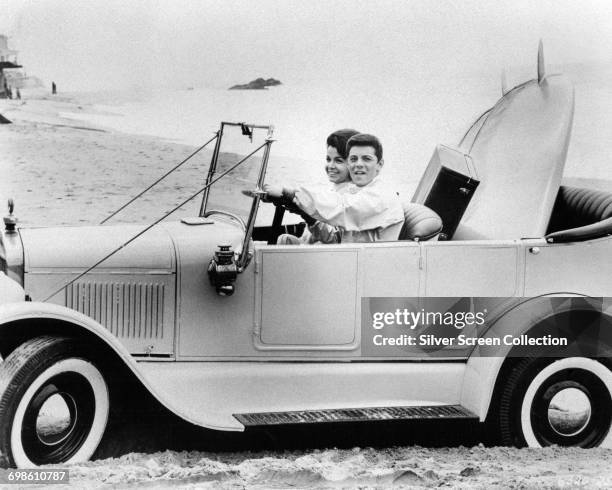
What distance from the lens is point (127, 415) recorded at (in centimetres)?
315

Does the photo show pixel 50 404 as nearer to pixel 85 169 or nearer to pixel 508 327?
pixel 85 169

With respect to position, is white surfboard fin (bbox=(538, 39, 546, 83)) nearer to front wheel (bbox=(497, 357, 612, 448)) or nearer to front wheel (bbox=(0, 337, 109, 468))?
front wheel (bbox=(497, 357, 612, 448))

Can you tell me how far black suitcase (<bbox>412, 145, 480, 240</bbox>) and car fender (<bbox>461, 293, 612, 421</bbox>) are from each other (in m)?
0.47

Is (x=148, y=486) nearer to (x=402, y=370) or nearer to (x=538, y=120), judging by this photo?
(x=402, y=370)

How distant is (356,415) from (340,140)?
122 cm

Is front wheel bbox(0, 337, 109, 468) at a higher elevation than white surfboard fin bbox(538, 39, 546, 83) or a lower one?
lower

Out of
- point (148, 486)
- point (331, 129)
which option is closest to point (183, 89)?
point (331, 129)

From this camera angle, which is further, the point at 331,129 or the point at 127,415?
the point at 331,129

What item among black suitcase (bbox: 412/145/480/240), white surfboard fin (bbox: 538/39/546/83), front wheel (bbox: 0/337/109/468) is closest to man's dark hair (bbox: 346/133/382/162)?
black suitcase (bbox: 412/145/480/240)

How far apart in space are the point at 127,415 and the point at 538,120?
7.67ft

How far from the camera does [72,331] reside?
304 cm

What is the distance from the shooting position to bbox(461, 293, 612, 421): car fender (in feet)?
11.1

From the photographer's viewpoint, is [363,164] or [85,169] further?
[85,169]

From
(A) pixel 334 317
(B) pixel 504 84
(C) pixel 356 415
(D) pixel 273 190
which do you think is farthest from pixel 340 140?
(C) pixel 356 415
